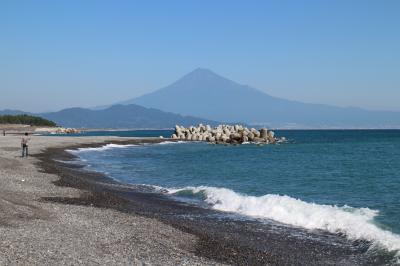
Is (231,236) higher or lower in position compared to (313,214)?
lower

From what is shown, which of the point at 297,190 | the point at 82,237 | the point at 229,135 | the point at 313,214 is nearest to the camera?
the point at 82,237

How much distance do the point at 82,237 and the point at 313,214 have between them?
9857 millimetres

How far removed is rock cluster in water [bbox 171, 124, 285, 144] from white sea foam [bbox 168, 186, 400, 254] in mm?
69390

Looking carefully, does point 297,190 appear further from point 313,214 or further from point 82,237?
point 82,237

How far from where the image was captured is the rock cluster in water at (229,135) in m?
94.8

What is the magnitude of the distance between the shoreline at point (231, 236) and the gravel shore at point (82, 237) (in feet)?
1.56

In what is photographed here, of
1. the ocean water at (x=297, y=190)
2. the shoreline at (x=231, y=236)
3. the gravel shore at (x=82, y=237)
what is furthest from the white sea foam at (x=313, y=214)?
the gravel shore at (x=82, y=237)

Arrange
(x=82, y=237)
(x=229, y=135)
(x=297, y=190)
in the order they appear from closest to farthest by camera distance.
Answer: (x=82, y=237), (x=297, y=190), (x=229, y=135)

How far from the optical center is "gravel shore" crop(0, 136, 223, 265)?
11.2 metres

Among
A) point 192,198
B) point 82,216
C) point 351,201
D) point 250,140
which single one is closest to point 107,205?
point 82,216

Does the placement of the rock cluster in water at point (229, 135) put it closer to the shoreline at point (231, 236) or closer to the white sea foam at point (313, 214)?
the white sea foam at point (313, 214)

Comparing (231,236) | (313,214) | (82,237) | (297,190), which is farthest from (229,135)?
(82,237)

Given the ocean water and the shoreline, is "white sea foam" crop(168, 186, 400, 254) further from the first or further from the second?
the shoreline

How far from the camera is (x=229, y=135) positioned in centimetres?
9688
